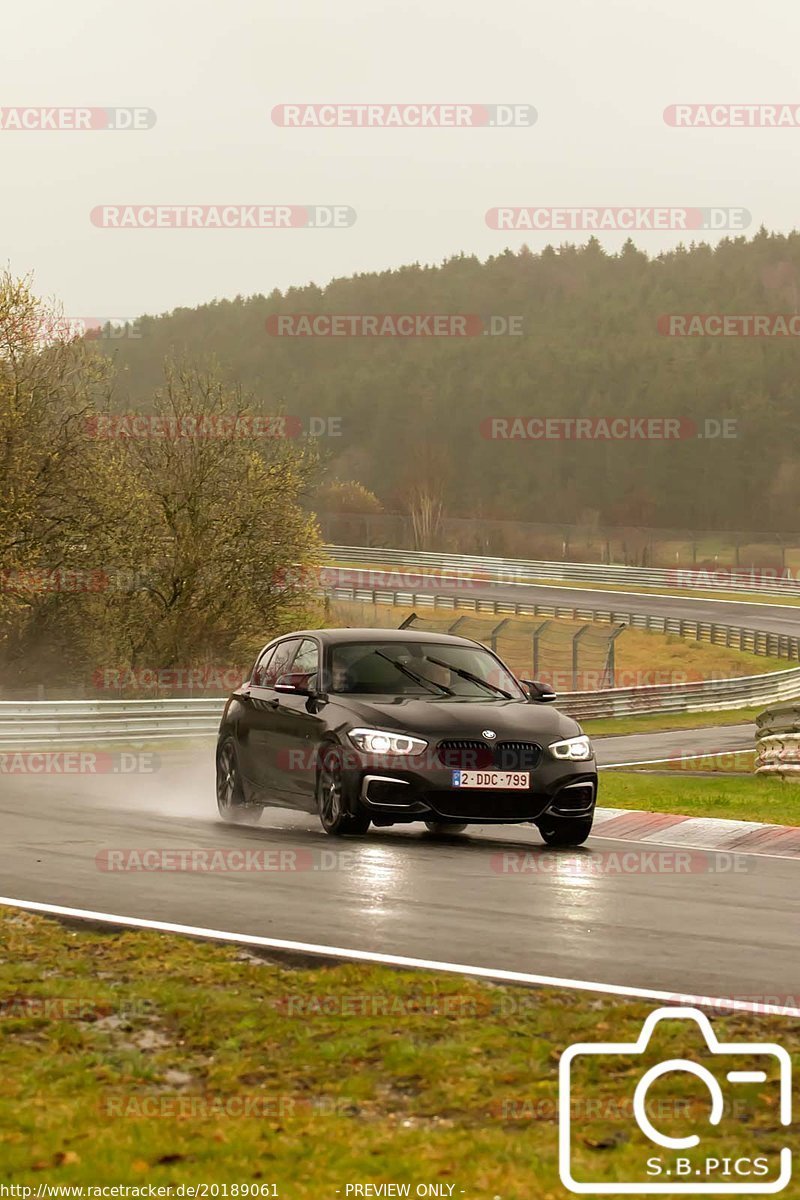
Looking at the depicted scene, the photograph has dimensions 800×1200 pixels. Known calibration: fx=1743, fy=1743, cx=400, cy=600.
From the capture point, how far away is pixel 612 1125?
5.20m

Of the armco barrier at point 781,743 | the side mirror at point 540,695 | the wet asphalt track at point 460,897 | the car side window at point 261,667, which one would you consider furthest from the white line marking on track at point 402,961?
the armco barrier at point 781,743

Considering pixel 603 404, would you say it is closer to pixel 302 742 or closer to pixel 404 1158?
pixel 302 742

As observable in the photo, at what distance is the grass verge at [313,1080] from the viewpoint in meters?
4.76

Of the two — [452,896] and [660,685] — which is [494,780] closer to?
[452,896]

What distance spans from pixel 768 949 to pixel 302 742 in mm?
5856

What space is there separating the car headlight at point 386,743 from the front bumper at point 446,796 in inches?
4.4

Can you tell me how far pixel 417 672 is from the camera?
1394 cm

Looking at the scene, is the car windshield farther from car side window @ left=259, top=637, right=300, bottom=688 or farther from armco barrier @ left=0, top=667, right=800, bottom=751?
armco barrier @ left=0, top=667, right=800, bottom=751

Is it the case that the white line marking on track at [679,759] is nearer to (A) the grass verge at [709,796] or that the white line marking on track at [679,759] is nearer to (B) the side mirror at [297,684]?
(A) the grass verge at [709,796]

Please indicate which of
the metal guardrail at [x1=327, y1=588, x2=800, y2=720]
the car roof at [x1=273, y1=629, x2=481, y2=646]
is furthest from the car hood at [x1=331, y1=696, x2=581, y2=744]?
the metal guardrail at [x1=327, y1=588, x2=800, y2=720]

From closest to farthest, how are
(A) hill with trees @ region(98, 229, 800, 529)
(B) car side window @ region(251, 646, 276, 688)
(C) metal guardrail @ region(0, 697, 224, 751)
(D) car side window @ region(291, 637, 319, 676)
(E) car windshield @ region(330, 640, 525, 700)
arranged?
(E) car windshield @ region(330, 640, 525, 700)
(D) car side window @ region(291, 637, 319, 676)
(B) car side window @ region(251, 646, 276, 688)
(C) metal guardrail @ region(0, 697, 224, 751)
(A) hill with trees @ region(98, 229, 800, 529)

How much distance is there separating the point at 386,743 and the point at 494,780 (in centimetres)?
84

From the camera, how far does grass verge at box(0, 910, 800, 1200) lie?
15.6 ft

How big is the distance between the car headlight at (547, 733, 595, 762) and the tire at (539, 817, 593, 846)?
491mm
